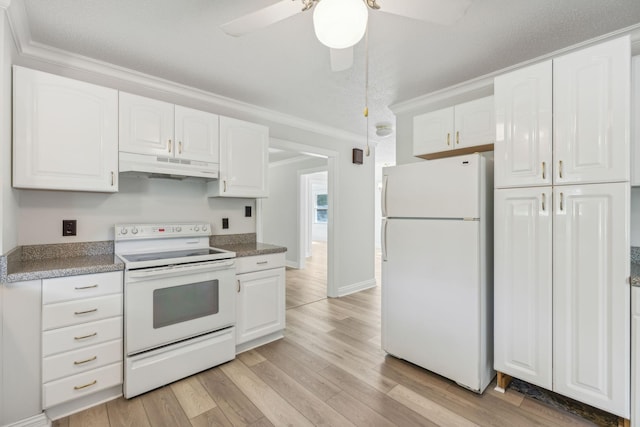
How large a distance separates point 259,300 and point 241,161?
4.31 ft

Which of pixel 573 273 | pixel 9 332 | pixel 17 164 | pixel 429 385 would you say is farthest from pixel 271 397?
pixel 17 164

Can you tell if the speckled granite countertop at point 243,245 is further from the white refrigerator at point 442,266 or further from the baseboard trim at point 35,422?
the baseboard trim at point 35,422

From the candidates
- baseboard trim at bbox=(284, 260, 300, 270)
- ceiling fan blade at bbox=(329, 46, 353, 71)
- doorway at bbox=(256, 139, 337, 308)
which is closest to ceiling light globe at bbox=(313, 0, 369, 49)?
ceiling fan blade at bbox=(329, 46, 353, 71)

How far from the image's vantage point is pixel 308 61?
2361mm

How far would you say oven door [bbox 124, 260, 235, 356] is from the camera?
199 centimetres

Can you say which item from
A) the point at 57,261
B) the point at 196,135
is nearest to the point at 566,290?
the point at 196,135

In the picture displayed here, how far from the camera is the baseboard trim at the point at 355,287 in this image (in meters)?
4.26

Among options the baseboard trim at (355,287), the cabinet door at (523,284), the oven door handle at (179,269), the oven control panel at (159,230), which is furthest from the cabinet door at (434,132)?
the baseboard trim at (355,287)

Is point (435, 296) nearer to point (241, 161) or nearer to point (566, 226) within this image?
point (566, 226)

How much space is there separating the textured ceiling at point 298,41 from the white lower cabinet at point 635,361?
1.68 m

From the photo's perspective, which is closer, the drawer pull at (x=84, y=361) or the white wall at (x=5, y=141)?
the white wall at (x=5, y=141)

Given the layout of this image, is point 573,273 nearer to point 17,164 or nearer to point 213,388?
point 213,388

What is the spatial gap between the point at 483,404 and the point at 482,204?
130cm

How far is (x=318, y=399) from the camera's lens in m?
1.98
